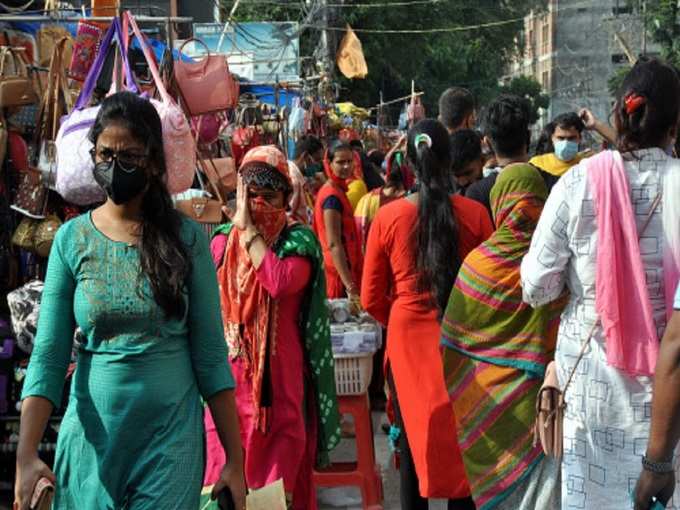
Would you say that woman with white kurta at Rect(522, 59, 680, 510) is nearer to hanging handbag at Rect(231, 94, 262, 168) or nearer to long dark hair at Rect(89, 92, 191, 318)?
long dark hair at Rect(89, 92, 191, 318)

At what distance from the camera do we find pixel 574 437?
338 centimetres

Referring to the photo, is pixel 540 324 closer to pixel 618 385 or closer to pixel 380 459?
pixel 618 385

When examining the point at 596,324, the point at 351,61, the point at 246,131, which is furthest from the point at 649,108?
the point at 351,61

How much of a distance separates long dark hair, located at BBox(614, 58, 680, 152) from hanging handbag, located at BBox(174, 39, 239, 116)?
282 cm

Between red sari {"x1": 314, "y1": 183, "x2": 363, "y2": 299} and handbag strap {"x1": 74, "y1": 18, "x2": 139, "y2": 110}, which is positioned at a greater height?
handbag strap {"x1": 74, "y1": 18, "x2": 139, "y2": 110}

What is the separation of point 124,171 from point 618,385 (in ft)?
5.25

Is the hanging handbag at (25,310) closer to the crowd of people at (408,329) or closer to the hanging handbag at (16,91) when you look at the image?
the hanging handbag at (16,91)

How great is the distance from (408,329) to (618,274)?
1928 millimetres

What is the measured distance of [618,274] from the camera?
3.20 m

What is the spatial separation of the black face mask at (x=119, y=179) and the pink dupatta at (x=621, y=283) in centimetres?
137

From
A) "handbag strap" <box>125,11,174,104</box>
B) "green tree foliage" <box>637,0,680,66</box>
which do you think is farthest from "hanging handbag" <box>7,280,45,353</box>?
"green tree foliage" <box>637,0,680,66</box>

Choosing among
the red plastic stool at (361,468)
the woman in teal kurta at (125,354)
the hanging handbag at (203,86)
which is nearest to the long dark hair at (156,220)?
the woman in teal kurta at (125,354)

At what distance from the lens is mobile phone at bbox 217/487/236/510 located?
3.05 m

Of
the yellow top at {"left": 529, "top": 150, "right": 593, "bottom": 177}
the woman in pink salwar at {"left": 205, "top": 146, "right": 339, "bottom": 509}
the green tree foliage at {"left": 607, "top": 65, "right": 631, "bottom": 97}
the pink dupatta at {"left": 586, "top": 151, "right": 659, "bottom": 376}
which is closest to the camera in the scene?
the pink dupatta at {"left": 586, "top": 151, "right": 659, "bottom": 376}
